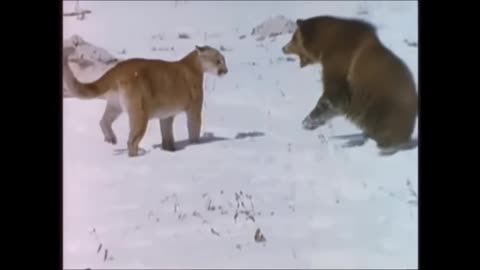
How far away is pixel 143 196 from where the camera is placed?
4.36 feet

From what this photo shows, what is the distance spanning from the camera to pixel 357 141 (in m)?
1.36

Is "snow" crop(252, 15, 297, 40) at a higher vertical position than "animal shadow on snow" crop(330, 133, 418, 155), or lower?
higher

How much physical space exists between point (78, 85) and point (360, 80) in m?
0.50

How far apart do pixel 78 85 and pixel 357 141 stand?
1.64ft

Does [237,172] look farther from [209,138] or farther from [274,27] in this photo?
[274,27]

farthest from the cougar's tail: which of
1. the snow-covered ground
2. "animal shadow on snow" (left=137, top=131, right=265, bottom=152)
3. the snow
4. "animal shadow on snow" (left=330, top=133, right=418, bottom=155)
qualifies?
A: "animal shadow on snow" (left=330, top=133, right=418, bottom=155)

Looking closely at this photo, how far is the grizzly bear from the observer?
53.6 inches

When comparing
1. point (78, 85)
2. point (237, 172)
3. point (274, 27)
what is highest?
point (274, 27)

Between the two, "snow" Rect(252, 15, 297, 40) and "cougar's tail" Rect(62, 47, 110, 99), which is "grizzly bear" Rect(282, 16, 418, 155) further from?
"cougar's tail" Rect(62, 47, 110, 99)

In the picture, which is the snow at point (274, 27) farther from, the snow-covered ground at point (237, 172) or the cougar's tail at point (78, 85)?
the cougar's tail at point (78, 85)

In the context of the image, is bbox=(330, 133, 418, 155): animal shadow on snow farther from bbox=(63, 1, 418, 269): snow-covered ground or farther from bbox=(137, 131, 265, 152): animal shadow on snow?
bbox=(137, 131, 265, 152): animal shadow on snow

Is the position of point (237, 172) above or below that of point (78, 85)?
below

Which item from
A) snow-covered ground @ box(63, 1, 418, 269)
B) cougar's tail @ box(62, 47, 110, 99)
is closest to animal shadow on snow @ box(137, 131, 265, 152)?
snow-covered ground @ box(63, 1, 418, 269)

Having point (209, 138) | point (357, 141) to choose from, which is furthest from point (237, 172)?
point (357, 141)
